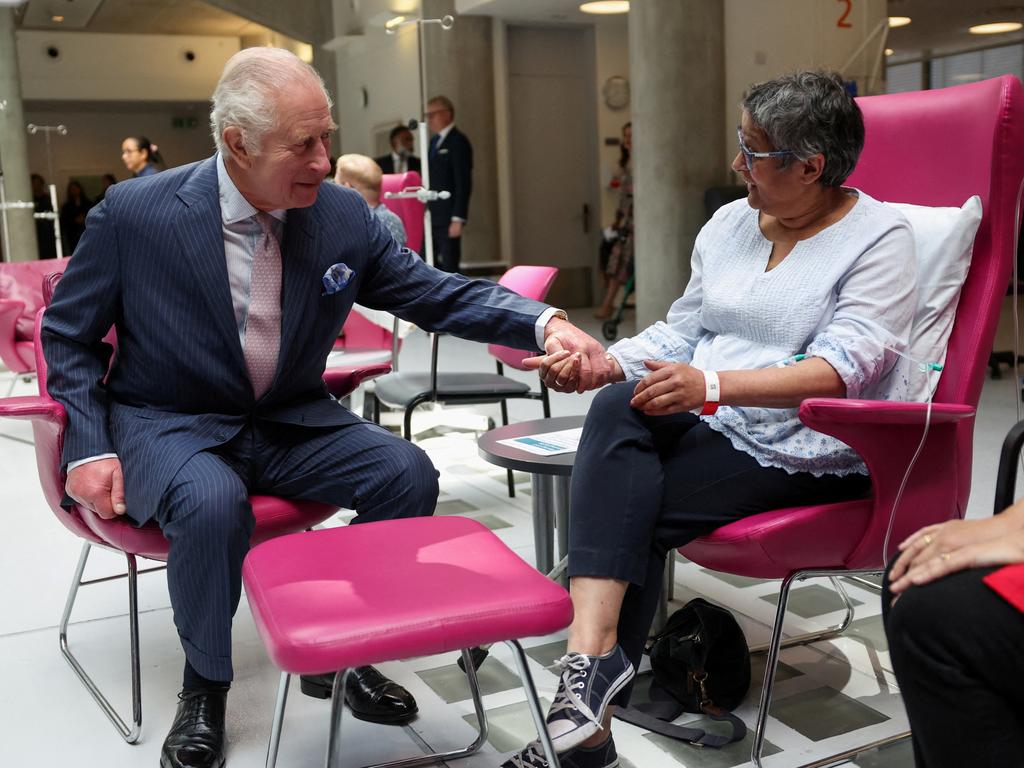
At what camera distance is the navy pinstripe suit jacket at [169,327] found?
2125mm

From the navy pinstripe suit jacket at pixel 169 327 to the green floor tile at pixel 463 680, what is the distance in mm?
621

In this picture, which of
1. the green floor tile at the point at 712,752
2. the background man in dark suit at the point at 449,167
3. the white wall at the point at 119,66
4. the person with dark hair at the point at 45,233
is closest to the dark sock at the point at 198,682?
the green floor tile at the point at 712,752

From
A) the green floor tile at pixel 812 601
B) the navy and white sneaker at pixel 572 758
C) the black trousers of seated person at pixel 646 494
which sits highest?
the black trousers of seated person at pixel 646 494

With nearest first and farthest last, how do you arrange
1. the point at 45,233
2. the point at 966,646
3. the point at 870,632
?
the point at 966,646 → the point at 870,632 → the point at 45,233

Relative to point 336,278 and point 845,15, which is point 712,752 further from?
point 845,15

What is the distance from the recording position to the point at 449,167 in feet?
29.1

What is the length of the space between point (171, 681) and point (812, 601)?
1.55 metres

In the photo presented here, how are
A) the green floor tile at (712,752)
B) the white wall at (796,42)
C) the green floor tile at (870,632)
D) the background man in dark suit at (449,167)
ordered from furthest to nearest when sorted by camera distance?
the background man in dark suit at (449,167), the white wall at (796,42), the green floor tile at (870,632), the green floor tile at (712,752)

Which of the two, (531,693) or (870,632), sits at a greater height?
(531,693)

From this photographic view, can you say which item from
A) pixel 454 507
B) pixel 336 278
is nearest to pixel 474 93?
pixel 454 507

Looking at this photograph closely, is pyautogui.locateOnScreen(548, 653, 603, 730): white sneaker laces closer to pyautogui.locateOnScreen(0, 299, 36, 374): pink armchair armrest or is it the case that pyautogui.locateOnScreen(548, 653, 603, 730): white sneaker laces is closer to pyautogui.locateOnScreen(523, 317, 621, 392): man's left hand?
pyautogui.locateOnScreen(523, 317, 621, 392): man's left hand

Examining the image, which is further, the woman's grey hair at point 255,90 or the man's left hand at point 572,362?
the man's left hand at point 572,362

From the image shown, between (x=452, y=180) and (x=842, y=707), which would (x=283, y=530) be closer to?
(x=842, y=707)

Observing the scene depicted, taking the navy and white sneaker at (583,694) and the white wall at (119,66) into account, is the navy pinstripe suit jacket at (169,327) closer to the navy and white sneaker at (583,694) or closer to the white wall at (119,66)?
the navy and white sneaker at (583,694)
